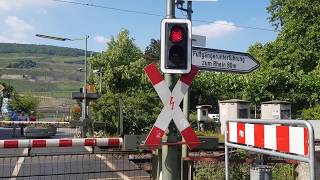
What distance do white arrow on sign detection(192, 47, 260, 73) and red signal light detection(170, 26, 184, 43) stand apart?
49.7 inches

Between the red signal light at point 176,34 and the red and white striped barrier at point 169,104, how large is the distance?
456 millimetres

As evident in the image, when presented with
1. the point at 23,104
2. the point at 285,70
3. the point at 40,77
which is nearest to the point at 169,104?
the point at 285,70

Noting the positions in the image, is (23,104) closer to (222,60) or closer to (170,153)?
(222,60)

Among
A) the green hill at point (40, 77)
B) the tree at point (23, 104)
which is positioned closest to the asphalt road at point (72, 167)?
the tree at point (23, 104)

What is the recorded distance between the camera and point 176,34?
269 inches

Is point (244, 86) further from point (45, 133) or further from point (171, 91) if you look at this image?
point (171, 91)

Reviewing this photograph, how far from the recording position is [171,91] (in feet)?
22.9

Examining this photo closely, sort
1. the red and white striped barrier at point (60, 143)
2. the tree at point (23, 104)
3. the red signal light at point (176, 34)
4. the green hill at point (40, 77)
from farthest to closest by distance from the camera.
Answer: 1. the green hill at point (40, 77)
2. the tree at point (23, 104)
3. the red and white striped barrier at point (60, 143)
4. the red signal light at point (176, 34)

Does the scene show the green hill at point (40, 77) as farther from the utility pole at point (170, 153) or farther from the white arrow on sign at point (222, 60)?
the utility pole at point (170, 153)

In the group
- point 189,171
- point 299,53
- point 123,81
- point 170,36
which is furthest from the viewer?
point 123,81

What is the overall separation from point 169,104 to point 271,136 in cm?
193

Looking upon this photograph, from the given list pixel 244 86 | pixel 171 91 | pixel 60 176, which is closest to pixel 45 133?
pixel 244 86

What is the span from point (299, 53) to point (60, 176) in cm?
3022

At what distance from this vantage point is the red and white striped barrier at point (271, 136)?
467 centimetres
